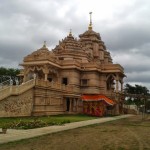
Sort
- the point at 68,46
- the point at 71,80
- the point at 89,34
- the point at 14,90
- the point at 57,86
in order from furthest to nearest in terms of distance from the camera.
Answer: the point at 89,34, the point at 68,46, the point at 71,80, the point at 57,86, the point at 14,90

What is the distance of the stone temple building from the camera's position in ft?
95.2

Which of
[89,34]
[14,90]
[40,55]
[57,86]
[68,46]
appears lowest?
[14,90]

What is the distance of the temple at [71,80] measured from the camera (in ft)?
103

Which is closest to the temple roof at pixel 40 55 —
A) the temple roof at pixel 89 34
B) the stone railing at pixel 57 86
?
the stone railing at pixel 57 86

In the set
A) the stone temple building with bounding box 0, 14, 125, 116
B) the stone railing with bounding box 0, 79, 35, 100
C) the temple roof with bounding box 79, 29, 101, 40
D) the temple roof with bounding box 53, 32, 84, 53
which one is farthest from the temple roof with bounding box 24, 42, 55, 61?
the temple roof with bounding box 79, 29, 101, 40

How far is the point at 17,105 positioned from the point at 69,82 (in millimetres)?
13123

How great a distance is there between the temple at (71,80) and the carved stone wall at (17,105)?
71.5 inches

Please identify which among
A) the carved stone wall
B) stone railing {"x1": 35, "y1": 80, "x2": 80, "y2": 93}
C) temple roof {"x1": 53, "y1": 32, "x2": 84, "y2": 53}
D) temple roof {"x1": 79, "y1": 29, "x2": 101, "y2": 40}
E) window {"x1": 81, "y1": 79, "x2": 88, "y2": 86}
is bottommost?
the carved stone wall

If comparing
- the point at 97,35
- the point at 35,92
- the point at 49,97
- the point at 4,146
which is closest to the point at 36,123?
the point at 4,146

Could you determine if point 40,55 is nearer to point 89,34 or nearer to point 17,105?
point 17,105

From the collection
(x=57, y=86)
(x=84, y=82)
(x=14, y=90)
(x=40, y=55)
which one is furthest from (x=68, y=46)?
(x=14, y=90)

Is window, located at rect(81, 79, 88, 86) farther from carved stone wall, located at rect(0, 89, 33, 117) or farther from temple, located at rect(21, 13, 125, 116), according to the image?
carved stone wall, located at rect(0, 89, 33, 117)

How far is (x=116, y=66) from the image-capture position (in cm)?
3822

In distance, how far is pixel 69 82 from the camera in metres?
36.5
